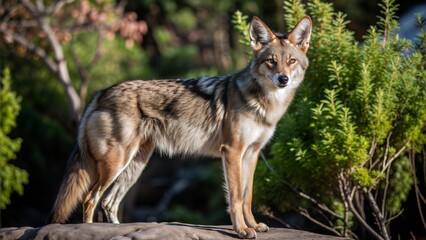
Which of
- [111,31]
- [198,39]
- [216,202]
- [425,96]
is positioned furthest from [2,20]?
[198,39]

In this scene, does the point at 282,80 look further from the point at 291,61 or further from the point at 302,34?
the point at 302,34

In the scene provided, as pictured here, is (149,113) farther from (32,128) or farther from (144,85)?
(32,128)

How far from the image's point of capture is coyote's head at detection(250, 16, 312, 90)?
25.6ft

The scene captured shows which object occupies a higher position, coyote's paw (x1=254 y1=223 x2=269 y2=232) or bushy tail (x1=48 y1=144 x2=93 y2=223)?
bushy tail (x1=48 y1=144 x2=93 y2=223)

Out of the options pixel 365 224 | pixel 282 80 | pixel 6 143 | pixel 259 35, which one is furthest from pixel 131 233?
pixel 6 143

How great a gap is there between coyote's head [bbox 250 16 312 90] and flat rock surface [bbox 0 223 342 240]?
179 cm

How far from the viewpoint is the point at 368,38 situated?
8.46 meters

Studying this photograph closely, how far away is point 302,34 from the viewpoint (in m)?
8.10

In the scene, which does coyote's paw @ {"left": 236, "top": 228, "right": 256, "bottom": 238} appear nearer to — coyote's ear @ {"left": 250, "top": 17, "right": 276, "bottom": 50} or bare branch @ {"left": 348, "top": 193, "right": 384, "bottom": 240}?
bare branch @ {"left": 348, "top": 193, "right": 384, "bottom": 240}

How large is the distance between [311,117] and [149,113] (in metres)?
2.08

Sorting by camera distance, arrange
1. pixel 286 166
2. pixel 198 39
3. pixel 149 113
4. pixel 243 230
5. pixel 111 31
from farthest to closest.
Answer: pixel 198 39 → pixel 111 31 → pixel 286 166 → pixel 149 113 → pixel 243 230

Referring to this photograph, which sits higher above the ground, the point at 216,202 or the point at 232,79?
the point at 232,79

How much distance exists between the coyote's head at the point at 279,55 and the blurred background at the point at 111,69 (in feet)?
19.4

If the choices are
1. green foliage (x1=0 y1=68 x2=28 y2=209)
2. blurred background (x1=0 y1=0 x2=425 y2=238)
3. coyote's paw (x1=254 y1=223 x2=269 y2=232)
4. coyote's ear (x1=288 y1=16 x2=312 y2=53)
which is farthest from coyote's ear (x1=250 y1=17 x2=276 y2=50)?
blurred background (x1=0 y1=0 x2=425 y2=238)
